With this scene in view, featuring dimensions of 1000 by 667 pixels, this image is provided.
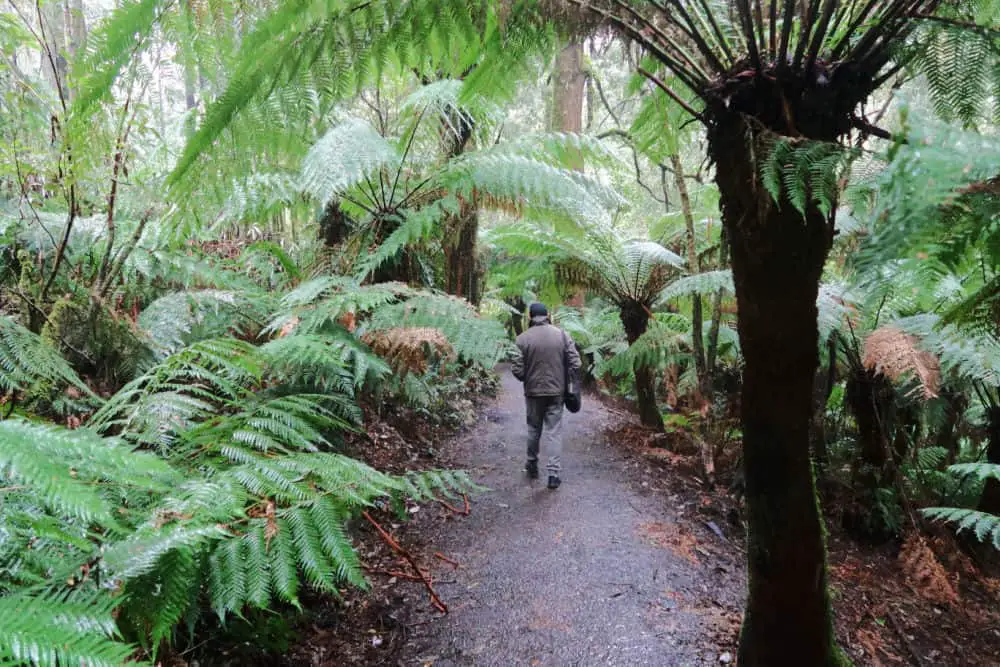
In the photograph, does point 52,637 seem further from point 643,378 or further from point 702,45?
point 643,378

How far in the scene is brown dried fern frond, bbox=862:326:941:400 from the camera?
2.73 m

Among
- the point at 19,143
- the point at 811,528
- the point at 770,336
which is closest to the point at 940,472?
the point at 811,528

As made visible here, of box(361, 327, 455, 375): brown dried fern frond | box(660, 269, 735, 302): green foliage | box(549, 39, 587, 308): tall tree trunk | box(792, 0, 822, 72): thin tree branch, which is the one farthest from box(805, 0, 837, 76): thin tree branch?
box(549, 39, 587, 308): tall tree trunk

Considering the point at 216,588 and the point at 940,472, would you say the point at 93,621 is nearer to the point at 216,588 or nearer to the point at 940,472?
the point at 216,588

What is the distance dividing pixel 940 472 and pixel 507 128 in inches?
546

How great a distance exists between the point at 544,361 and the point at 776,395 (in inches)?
117

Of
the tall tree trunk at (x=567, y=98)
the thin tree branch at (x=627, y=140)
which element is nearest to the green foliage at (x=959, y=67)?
the thin tree branch at (x=627, y=140)

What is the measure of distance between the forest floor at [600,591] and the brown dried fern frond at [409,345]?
40.1 inches

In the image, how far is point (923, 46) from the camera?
106cm

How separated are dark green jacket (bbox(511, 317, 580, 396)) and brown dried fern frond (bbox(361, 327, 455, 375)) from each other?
1506 millimetres

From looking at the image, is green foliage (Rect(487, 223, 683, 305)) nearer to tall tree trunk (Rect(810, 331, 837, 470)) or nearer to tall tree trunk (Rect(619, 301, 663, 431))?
tall tree trunk (Rect(619, 301, 663, 431))

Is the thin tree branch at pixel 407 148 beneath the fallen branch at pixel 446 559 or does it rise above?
above

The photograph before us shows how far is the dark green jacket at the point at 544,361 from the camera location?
4.26 metres

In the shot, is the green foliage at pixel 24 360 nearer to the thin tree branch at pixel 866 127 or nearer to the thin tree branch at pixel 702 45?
the thin tree branch at pixel 702 45
